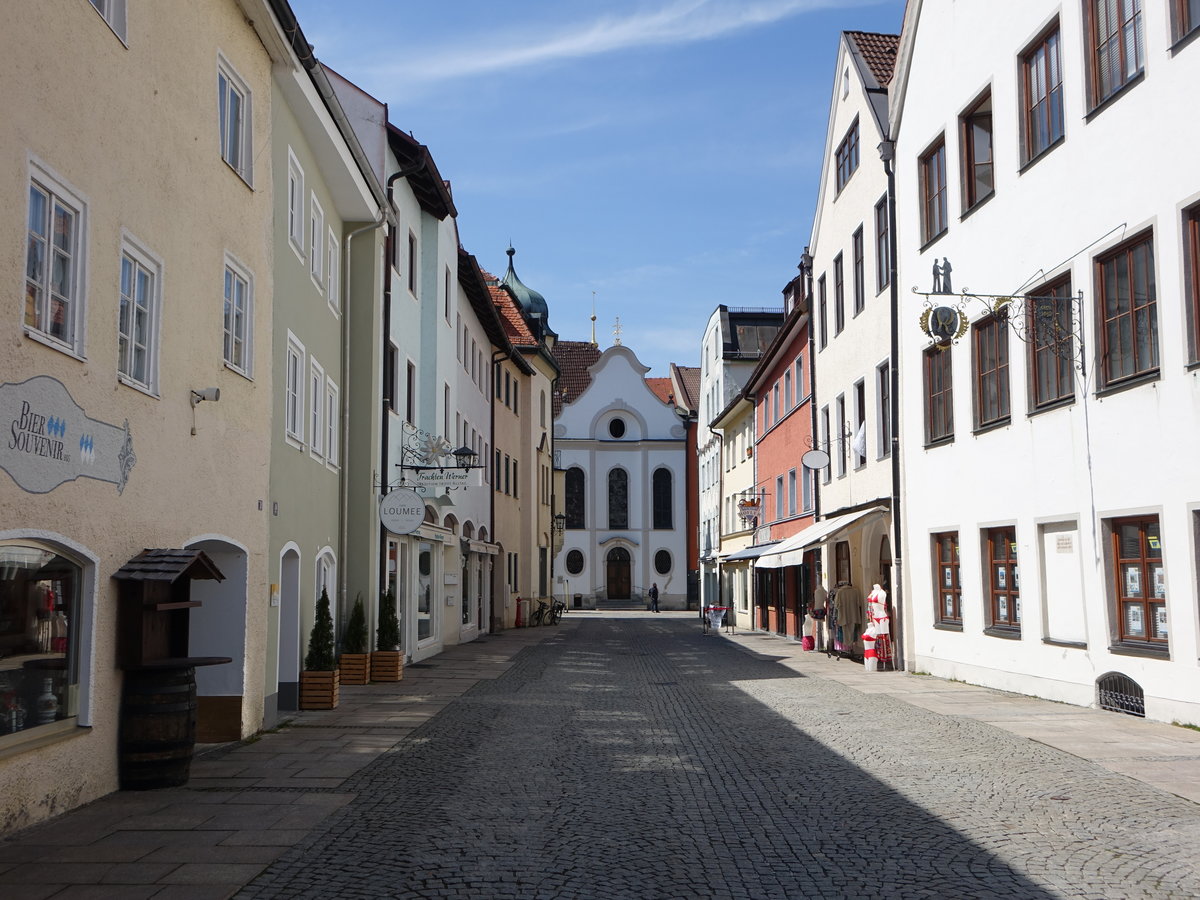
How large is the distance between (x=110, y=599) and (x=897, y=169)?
53.9ft

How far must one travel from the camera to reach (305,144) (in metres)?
15.9

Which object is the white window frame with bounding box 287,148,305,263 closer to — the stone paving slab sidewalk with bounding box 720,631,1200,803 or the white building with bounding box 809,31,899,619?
the stone paving slab sidewalk with bounding box 720,631,1200,803

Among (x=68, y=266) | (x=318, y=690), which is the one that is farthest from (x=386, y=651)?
(x=68, y=266)

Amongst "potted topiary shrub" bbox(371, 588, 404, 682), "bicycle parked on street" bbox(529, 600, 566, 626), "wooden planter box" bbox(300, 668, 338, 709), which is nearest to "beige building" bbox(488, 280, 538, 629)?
"bicycle parked on street" bbox(529, 600, 566, 626)

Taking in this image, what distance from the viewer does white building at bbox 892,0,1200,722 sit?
12594 millimetres

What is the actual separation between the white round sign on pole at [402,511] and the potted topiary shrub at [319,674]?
9.18 feet

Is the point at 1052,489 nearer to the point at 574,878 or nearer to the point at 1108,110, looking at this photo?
the point at 1108,110

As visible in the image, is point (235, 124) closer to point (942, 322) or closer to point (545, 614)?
point (942, 322)

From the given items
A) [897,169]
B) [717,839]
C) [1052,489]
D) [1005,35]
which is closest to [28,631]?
[717,839]

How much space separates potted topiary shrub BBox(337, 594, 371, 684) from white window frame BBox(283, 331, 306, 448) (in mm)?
3572

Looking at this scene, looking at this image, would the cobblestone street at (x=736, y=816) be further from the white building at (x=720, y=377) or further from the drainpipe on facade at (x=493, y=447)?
the white building at (x=720, y=377)

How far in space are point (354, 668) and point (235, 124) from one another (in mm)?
8809

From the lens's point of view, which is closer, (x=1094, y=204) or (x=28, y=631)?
(x=28, y=631)

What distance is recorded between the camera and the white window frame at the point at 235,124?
38.7ft
